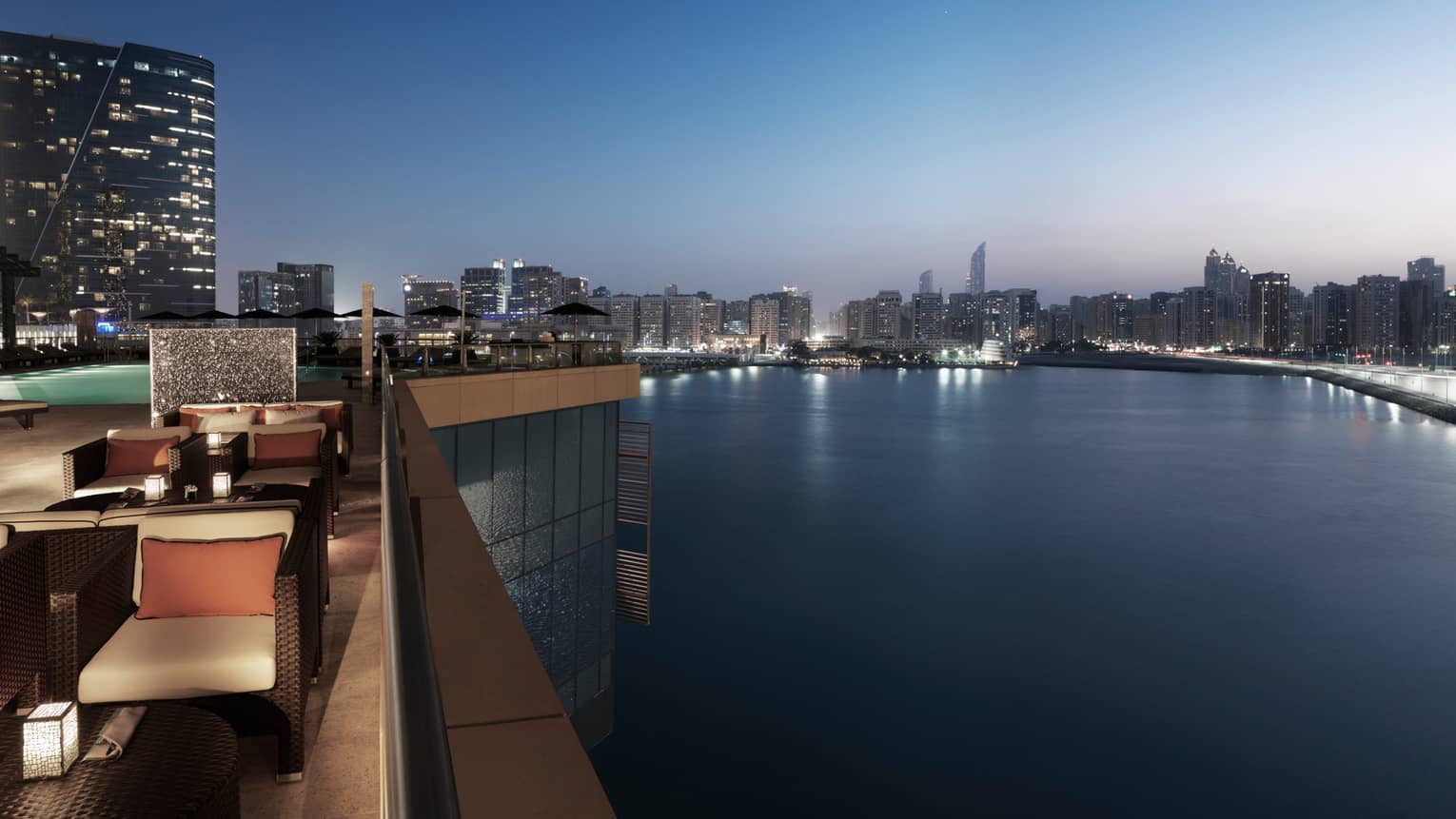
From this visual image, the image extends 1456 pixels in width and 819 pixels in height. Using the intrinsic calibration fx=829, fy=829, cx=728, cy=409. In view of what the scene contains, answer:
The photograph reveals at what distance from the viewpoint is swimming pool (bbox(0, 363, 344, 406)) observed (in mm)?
15172

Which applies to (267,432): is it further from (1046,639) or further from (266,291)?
(266,291)

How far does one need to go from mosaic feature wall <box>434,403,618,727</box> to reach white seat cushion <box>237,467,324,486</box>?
7441 millimetres

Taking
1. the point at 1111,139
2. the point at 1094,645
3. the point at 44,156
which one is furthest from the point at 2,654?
the point at 44,156

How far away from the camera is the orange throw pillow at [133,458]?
6785 millimetres

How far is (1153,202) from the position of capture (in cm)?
13775

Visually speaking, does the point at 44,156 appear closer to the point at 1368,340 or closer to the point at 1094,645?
the point at 1094,645

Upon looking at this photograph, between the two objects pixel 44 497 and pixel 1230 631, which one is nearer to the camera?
pixel 44 497

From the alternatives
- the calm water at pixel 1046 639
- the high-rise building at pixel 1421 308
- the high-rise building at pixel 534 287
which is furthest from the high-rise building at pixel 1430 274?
the high-rise building at pixel 534 287

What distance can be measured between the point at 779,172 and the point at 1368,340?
161m

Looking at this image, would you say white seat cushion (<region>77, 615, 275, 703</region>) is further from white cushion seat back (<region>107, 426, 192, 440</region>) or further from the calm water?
the calm water

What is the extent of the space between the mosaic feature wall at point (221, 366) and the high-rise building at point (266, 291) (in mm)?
90520

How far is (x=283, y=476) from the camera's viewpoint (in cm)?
668

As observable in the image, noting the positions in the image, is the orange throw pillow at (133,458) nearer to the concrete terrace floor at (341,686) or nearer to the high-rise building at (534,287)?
the concrete terrace floor at (341,686)

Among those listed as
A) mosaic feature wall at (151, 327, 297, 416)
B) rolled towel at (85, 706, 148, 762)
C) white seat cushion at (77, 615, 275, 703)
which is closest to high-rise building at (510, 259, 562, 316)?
mosaic feature wall at (151, 327, 297, 416)
